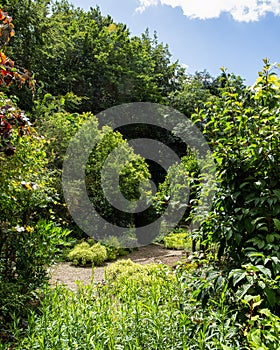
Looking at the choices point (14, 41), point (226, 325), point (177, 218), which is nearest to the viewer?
point (226, 325)

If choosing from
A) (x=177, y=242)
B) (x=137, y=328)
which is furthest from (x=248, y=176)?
(x=177, y=242)

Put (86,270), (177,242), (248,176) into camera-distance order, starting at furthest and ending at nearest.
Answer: (177,242) → (86,270) → (248,176)

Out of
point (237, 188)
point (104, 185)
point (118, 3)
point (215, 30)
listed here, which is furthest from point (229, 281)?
point (118, 3)

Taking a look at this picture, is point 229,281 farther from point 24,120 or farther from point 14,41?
point 14,41

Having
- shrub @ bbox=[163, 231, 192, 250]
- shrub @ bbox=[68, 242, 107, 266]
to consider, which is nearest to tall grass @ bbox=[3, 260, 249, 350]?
shrub @ bbox=[68, 242, 107, 266]

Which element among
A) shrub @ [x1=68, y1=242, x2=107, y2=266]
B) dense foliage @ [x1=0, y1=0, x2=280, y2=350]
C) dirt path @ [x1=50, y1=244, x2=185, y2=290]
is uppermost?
dense foliage @ [x1=0, y1=0, x2=280, y2=350]

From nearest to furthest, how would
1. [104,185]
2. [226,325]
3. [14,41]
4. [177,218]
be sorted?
[226,325], [104,185], [177,218], [14,41]

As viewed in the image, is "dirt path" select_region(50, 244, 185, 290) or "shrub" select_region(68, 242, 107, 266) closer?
"dirt path" select_region(50, 244, 185, 290)

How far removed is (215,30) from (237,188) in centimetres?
522

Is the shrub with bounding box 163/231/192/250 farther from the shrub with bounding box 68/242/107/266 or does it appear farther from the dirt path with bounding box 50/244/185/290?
the shrub with bounding box 68/242/107/266

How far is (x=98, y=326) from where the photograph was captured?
1.82 m

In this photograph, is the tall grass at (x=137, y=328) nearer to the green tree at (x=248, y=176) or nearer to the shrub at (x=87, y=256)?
the green tree at (x=248, y=176)

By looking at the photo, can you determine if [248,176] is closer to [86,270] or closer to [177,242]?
[86,270]

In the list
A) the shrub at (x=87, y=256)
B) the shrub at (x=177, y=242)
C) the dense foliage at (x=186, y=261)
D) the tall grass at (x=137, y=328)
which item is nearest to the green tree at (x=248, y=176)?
the dense foliage at (x=186, y=261)
